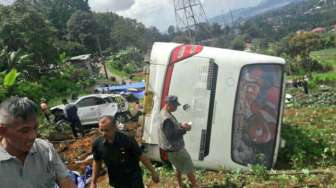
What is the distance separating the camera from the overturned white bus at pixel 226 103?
337 inches

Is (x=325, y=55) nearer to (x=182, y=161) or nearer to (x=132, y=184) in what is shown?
(x=182, y=161)

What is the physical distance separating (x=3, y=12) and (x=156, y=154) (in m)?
35.6

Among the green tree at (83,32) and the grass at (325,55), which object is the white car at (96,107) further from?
the green tree at (83,32)

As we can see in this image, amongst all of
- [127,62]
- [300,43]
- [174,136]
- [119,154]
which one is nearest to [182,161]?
[174,136]

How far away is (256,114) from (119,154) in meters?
4.14

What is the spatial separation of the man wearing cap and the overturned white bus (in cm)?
154

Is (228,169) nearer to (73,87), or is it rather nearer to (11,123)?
(11,123)

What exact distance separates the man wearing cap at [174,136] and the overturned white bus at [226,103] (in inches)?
60.7

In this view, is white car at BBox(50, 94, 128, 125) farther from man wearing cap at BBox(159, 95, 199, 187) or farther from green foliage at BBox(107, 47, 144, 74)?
green foliage at BBox(107, 47, 144, 74)

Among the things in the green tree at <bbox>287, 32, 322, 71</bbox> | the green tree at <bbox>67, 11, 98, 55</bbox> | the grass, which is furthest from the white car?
the green tree at <bbox>67, 11, 98, 55</bbox>

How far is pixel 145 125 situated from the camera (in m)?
9.02

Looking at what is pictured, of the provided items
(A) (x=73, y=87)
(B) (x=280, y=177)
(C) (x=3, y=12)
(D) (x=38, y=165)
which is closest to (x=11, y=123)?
(D) (x=38, y=165)

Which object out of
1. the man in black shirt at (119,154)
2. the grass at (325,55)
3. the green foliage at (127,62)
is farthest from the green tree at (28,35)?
the grass at (325,55)

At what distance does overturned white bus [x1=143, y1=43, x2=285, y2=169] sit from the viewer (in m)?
8.56
